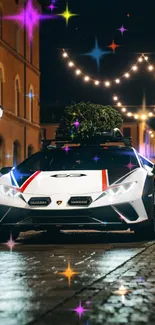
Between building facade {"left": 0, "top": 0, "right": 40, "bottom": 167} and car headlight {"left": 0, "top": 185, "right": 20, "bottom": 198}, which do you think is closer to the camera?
car headlight {"left": 0, "top": 185, "right": 20, "bottom": 198}

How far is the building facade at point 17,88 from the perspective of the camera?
35812 mm

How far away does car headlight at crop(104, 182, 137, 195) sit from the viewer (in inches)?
361

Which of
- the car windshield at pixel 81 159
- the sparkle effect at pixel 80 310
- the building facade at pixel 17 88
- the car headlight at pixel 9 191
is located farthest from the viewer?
the building facade at pixel 17 88

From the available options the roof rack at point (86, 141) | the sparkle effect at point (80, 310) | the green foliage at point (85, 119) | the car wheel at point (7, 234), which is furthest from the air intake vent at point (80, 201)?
the green foliage at point (85, 119)

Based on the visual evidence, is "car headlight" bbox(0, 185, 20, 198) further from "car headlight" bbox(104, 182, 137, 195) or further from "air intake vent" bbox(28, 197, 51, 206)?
"car headlight" bbox(104, 182, 137, 195)

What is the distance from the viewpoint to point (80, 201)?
9.15 metres

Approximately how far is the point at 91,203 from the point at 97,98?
79.8 meters

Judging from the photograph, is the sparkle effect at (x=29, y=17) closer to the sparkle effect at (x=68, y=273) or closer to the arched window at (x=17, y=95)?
the arched window at (x=17, y=95)

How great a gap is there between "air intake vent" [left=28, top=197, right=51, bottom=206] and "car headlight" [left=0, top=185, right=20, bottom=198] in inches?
8.8

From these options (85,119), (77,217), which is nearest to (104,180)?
(77,217)

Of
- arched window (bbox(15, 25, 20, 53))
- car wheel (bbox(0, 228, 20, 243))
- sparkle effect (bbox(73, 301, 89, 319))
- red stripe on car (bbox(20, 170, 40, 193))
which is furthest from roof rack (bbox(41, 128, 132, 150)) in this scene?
arched window (bbox(15, 25, 20, 53))

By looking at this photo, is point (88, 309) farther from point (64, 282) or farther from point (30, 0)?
point (30, 0)

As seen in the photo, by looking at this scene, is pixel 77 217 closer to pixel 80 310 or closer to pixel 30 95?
pixel 80 310

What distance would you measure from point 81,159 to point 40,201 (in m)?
1.47
